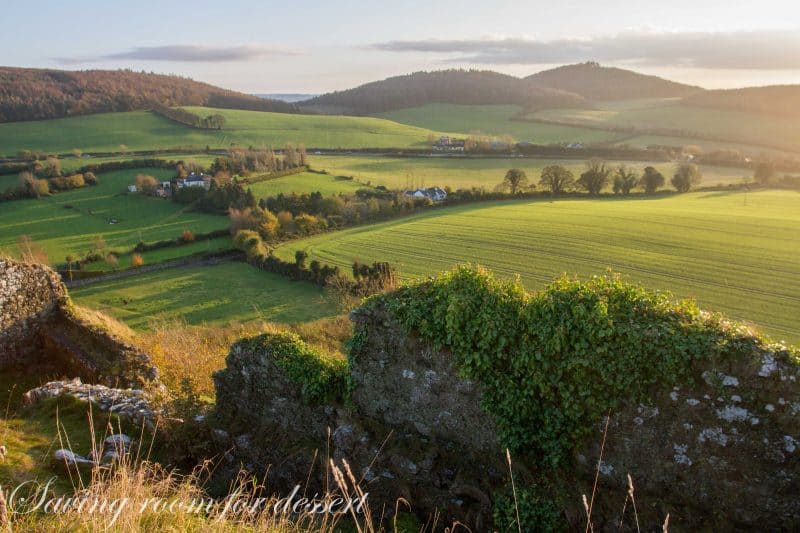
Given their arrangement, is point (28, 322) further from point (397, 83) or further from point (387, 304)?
point (397, 83)

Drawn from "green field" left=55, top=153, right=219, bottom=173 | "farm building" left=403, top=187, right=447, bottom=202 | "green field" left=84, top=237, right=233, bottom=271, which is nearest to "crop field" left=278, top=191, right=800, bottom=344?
Answer: "farm building" left=403, top=187, right=447, bottom=202

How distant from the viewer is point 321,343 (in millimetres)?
20969

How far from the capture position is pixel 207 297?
129 ft

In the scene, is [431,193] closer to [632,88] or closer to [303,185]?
[303,185]

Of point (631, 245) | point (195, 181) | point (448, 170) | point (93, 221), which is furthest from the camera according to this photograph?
point (448, 170)

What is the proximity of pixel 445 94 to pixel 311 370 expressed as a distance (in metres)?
170

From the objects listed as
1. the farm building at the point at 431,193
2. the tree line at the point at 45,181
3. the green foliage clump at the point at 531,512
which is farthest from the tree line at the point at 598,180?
the green foliage clump at the point at 531,512

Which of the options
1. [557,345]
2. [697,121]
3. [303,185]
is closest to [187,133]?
[303,185]

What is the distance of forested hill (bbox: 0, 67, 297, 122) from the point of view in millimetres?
109625

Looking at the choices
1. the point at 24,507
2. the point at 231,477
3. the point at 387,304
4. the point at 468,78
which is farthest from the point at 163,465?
the point at 468,78

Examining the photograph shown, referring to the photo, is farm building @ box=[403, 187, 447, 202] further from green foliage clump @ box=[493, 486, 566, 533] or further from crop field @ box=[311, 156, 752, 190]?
green foliage clump @ box=[493, 486, 566, 533]

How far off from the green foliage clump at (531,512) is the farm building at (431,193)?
189 feet

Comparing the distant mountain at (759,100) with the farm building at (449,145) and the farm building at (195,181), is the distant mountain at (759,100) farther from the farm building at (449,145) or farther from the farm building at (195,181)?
the farm building at (195,181)

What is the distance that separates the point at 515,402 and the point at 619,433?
134 centimetres
